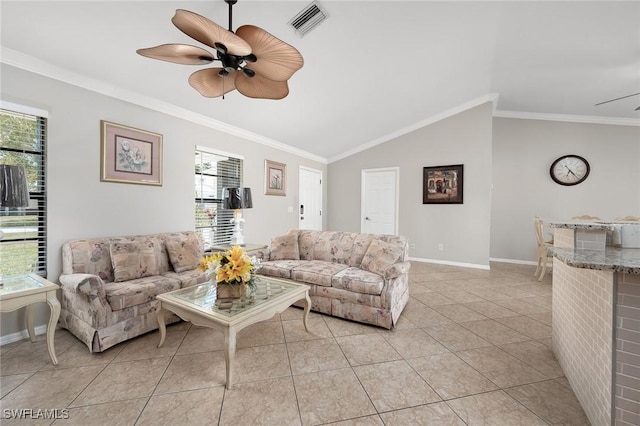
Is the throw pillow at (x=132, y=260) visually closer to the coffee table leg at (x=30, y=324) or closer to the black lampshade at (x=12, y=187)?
the coffee table leg at (x=30, y=324)

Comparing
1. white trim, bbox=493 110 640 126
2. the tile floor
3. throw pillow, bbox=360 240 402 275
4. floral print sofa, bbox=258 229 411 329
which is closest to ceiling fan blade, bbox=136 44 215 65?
the tile floor

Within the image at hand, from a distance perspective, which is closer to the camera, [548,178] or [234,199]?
[234,199]

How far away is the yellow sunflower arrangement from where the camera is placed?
1806mm

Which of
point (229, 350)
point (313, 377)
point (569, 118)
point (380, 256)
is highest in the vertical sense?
point (569, 118)

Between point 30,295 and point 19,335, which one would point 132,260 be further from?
point 19,335

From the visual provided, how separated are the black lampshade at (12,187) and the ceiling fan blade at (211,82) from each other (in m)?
1.33

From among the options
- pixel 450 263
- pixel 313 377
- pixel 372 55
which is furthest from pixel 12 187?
pixel 450 263

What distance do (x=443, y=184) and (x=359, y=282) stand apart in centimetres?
351

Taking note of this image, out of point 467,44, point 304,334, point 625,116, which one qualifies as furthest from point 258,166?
point 625,116

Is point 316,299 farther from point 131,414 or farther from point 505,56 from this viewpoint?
point 505,56

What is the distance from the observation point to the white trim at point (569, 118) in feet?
15.4

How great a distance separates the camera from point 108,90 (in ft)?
8.70

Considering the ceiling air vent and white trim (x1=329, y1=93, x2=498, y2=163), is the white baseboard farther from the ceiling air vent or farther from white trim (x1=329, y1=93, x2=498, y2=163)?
the ceiling air vent

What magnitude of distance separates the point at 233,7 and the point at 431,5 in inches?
69.3
